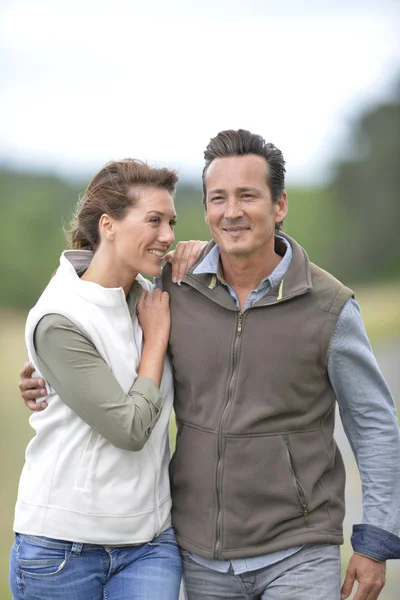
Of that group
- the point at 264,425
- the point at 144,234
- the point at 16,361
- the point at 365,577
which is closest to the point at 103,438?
the point at 264,425

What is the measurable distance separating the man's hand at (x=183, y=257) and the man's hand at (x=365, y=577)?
2.78 ft

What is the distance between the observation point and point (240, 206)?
2375mm

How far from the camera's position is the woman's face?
240 centimetres

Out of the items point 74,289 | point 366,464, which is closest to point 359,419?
point 366,464

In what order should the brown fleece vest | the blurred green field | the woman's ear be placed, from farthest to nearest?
the blurred green field < the woman's ear < the brown fleece vest

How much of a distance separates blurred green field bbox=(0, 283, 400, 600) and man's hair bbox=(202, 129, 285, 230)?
853 centimetres

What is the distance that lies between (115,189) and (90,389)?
541 mm

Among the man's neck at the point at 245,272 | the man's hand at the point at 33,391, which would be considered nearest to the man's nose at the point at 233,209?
the man's neck at the point at 245,272

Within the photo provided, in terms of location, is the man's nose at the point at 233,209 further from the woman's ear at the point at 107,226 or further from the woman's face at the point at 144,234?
the woman's ear at the point at 107,226

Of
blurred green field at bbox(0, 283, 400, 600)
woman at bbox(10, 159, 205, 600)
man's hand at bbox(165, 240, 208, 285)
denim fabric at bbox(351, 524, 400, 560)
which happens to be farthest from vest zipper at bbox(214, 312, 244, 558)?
blurred green field at bbox(0, 283, 400, 600)

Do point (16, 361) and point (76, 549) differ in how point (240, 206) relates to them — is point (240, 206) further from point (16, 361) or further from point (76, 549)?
point (16, 361)

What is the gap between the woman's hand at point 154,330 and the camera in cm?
233

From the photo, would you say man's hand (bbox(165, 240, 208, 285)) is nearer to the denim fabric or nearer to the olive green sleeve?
the olive green sleeve

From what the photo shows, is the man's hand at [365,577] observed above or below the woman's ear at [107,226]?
below
